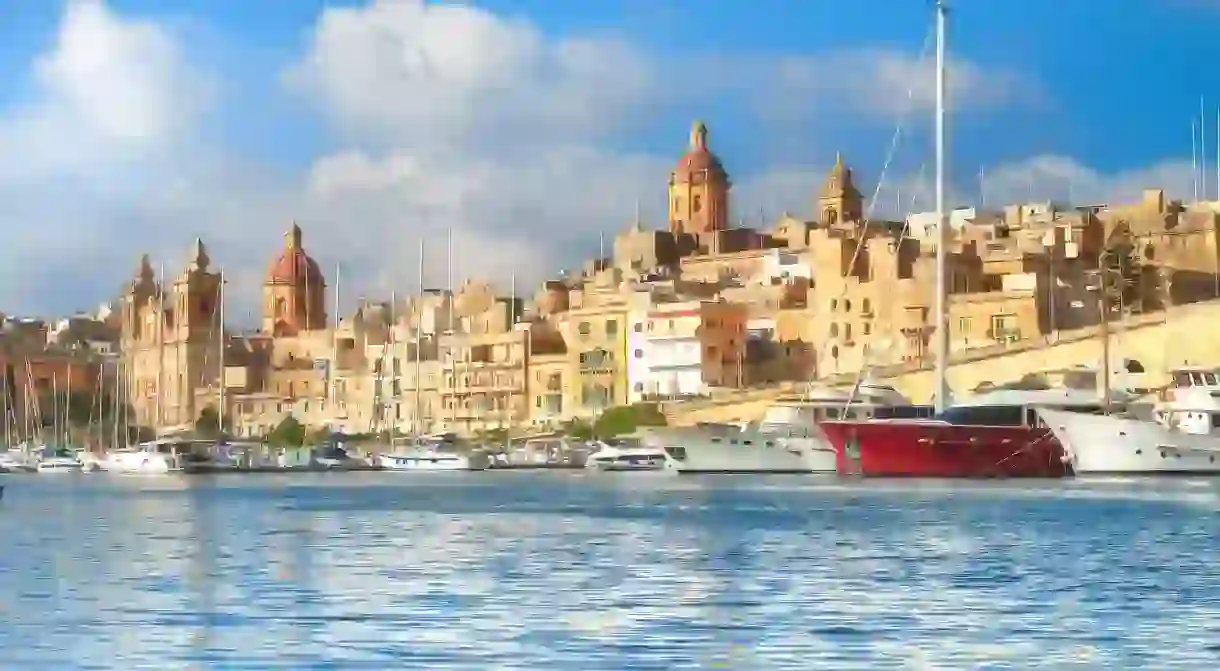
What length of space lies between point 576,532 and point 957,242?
69.4 m

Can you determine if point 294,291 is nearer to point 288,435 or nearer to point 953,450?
point 288,435

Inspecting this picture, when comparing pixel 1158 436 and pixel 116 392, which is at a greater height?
pixel 116 392

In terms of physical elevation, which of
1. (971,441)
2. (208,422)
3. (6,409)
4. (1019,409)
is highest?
(6,409)

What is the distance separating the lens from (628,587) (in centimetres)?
2723

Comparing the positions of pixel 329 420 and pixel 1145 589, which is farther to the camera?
pixel 329 420

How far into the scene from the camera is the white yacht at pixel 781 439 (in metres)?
71.7

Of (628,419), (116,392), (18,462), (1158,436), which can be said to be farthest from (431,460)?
(116,392)

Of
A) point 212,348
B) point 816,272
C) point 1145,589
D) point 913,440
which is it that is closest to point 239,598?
point 1145,589

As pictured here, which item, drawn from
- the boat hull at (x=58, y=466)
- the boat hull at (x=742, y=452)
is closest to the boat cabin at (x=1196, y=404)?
the boat hull at (x=742, y=452)

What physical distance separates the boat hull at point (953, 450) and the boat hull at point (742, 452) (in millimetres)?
5874

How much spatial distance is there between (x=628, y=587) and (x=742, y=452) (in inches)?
1969

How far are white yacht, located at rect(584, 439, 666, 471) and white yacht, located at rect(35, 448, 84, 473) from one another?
24.2 meters

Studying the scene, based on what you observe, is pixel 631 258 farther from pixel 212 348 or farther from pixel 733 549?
pixel 733 549

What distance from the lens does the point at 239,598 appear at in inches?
1029
